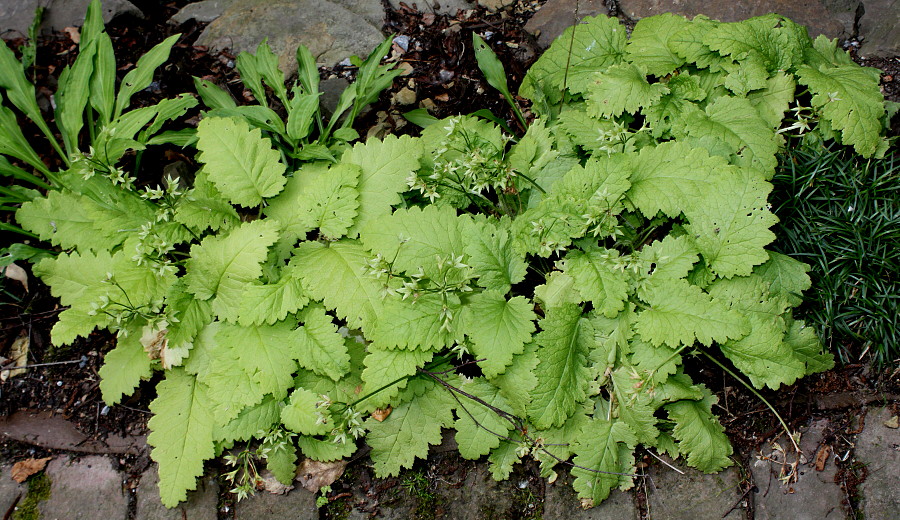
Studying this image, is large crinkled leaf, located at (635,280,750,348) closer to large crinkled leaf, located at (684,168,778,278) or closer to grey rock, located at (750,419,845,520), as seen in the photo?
large crinkled leaf, located at (684,168,778,278)

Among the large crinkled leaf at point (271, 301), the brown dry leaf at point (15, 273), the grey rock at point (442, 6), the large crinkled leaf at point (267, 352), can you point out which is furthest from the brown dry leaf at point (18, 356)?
the grey rock at point (442, 6)

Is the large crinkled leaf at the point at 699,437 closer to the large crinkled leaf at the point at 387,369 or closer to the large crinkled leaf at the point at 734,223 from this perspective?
the large crinkled leaf at the point at 734,223

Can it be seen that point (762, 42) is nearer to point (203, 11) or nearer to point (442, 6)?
point (442, 6)

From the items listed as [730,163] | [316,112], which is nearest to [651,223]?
[730,163]

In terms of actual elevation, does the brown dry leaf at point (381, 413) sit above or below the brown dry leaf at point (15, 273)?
below

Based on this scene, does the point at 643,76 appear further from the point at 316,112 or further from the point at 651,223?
the point at 316,112

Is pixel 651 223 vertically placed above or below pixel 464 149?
below

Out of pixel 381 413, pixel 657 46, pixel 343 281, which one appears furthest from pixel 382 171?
pixel 657 46
